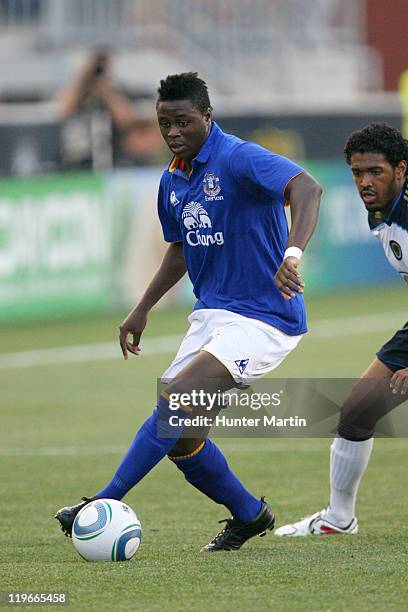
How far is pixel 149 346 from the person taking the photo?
49.9ft

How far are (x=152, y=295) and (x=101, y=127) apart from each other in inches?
431

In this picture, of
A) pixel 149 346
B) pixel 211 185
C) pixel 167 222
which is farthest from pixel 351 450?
pixel 149 346

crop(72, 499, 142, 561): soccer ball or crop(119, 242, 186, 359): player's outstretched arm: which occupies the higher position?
crop(119, 242, 186, 359): player's outstretched arm

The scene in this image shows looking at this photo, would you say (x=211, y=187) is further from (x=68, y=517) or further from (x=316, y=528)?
(x=316, y=528)

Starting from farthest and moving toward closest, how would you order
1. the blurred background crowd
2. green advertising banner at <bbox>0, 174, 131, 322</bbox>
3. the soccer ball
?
the blurred background crowd → green advertising banner at <bbox>0, 174, 131, 322</bbox> → the soccer ball

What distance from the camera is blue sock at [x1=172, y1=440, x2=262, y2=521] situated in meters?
6.41

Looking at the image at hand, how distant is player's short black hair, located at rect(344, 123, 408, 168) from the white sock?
1484mm

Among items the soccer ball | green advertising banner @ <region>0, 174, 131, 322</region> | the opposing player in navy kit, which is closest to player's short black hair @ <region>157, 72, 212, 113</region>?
the opposing player in navy kit

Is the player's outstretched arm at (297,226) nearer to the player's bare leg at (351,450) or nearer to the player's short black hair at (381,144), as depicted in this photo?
the player's short black hair at (381,144)

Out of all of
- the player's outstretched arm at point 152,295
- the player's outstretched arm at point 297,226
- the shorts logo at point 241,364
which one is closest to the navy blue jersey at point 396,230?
the player's outstretched arm at point 297,226

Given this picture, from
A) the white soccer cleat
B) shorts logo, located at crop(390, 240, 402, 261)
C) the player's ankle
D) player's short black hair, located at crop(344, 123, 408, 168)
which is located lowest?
the white soccer cleat

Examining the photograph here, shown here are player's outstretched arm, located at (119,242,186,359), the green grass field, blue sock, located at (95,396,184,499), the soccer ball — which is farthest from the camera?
player's outstretched arm, located at (119,242,186,359)
